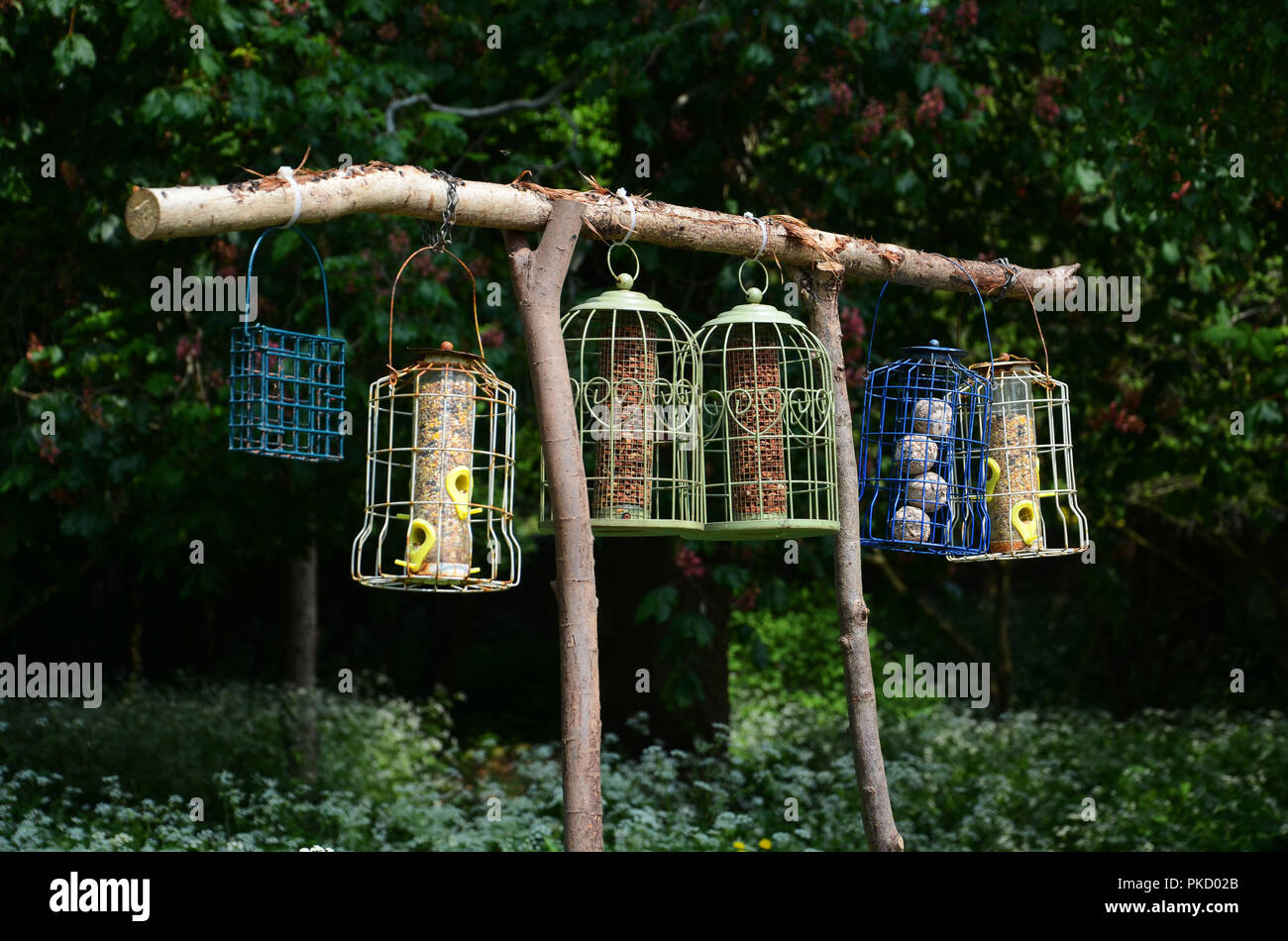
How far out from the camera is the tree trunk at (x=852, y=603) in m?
5.12

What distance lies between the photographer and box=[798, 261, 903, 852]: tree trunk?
16.8 ft

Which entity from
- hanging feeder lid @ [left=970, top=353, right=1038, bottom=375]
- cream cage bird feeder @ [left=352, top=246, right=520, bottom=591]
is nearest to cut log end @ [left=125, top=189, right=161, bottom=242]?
cream cage bird feeder @ [left=352, top=246, right=520, bottom=591]

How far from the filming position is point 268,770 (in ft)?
33.7

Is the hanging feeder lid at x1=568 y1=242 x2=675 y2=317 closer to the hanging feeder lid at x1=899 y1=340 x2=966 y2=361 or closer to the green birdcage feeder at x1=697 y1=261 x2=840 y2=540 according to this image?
the green birdcage feeder at x1=697 y1=261 x2=840 y2=540

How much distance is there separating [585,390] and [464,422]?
651 mm

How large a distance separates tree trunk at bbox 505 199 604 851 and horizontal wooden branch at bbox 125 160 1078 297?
0.12 meters

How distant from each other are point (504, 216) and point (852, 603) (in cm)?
198

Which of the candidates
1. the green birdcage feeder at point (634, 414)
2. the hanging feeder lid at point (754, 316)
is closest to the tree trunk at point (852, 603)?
the hanging feeder lid at point (754, 316)

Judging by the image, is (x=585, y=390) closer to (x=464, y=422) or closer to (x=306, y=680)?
(x=464, y=422)

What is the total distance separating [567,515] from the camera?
14.3ft

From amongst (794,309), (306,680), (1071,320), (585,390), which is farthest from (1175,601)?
(585,390)

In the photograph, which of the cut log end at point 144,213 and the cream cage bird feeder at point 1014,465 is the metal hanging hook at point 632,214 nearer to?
the cut log end at point 144,213

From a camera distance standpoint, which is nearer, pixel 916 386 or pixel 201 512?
pixel 916 386
